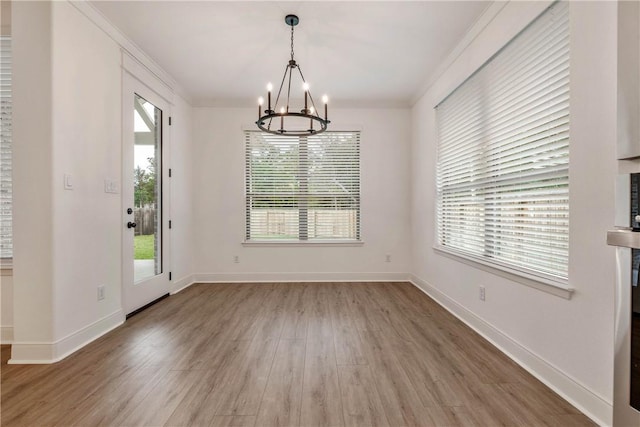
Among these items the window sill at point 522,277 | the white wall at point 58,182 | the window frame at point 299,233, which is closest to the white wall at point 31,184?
the white wall at point 58,182

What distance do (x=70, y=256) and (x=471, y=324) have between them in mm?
3525

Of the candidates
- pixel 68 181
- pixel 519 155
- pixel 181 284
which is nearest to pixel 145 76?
pixel 68 181

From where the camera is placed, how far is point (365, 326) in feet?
9.42

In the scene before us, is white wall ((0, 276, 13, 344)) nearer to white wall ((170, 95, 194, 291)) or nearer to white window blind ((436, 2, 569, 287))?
white wall ((170, 95, 194, 291))

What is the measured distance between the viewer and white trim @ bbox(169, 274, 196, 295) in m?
4.06

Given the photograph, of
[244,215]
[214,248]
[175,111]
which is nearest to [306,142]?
[244,215]

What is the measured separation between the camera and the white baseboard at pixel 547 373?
157cm

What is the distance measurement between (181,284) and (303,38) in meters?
3.56

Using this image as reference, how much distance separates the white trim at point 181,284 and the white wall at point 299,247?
0.16 meters

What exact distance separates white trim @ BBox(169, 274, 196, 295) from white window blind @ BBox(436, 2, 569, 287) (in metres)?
3.60

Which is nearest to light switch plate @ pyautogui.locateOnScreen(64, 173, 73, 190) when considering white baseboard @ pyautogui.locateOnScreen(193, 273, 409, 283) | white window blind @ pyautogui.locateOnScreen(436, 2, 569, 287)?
white baseboard @ pyautogui.locateOnScreen(193, 273, 409, 283)

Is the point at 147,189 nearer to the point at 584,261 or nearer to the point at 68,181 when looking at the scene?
the point at 68,181

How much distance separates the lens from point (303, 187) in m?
4.79

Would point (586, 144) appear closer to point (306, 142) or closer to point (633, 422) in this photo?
point (633, 422)
